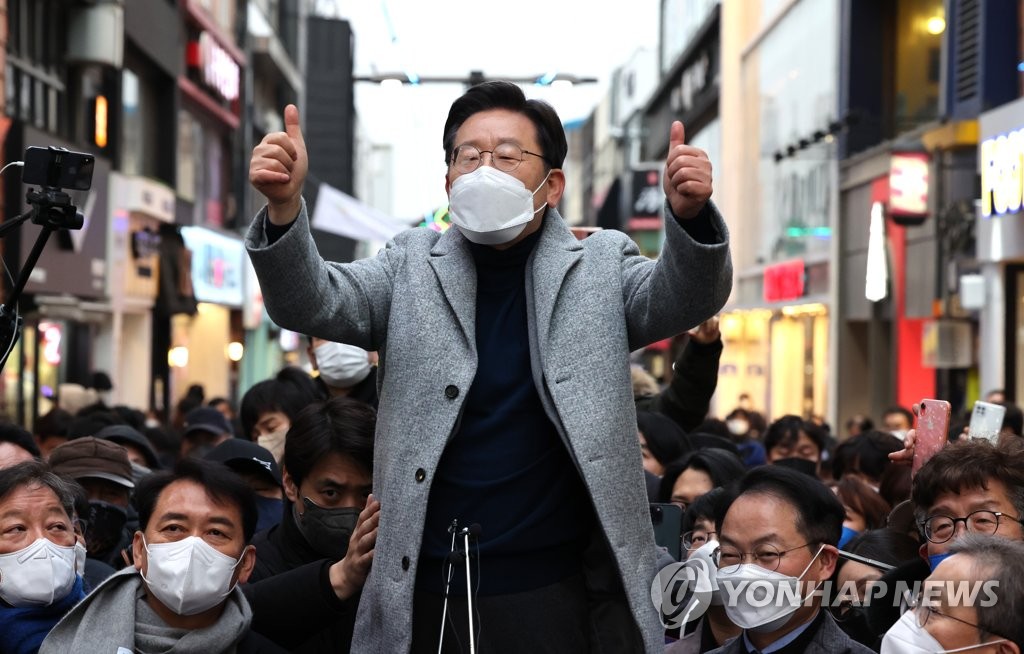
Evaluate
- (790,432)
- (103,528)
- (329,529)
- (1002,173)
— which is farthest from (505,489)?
(1002,173)

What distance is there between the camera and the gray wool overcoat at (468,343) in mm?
3551

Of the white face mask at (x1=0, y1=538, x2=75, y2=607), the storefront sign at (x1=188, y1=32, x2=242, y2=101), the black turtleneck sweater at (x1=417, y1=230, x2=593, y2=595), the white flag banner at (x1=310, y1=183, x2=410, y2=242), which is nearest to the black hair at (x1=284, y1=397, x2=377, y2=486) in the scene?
the white face mask at (x1=0, y1=538, x2=75, y2=607)

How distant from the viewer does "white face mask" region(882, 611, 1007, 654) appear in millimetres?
3665

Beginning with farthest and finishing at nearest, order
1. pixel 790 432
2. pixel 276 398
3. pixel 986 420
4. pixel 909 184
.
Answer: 1. pixel 909 184
2. pixel 790 432
3. pixel 276 398
4. pixel 986 420

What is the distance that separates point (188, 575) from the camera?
4.30 meters

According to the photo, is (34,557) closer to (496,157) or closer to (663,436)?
(496,157)

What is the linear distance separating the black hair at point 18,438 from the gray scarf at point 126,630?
9.05ft

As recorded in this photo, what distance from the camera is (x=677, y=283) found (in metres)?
3.54

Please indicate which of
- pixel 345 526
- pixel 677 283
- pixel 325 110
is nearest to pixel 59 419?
pixel 345 526

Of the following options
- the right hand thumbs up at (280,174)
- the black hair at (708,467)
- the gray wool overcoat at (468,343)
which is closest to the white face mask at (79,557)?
the gray wool overcoat at (468,343)

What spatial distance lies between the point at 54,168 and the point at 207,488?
1.19 meters

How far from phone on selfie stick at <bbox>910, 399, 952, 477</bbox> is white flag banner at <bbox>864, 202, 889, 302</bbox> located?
17378 mm

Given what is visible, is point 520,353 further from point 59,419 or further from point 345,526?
point 59,419

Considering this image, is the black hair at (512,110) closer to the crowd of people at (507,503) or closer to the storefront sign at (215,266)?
the crowd of people at (507,503)
